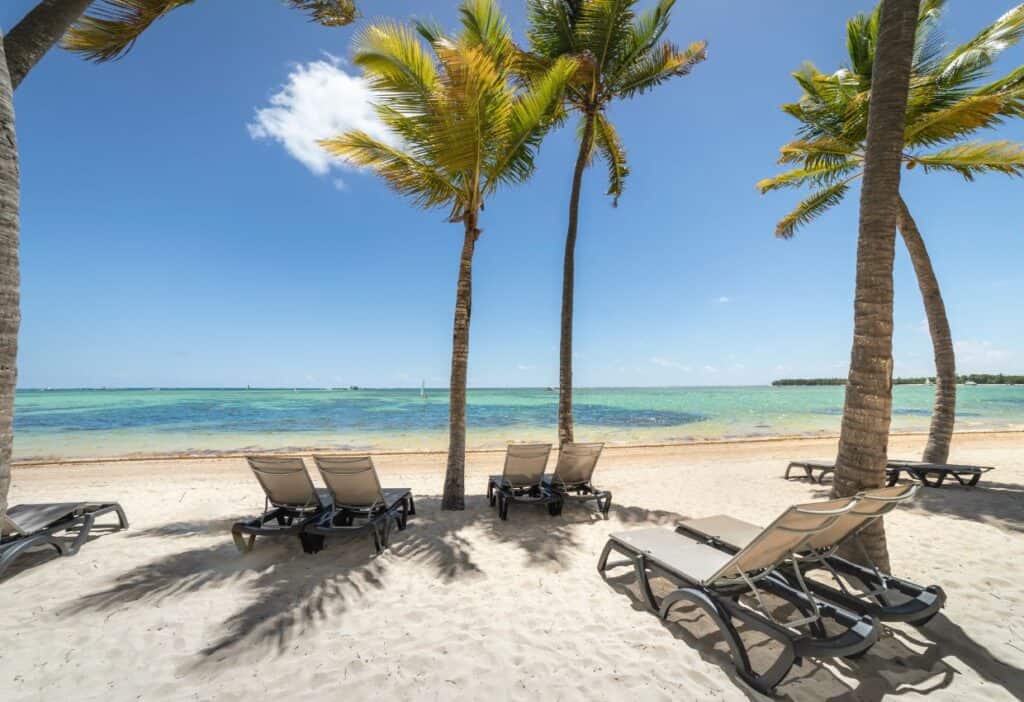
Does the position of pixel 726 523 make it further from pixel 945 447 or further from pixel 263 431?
pixel 263 431

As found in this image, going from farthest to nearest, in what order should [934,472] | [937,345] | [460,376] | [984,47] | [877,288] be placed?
[937,345], [934,472], [984,47], [460,376], [877,288]

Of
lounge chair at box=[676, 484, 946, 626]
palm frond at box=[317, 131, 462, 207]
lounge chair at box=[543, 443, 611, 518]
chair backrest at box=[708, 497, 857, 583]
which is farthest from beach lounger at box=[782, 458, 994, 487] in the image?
palm frond at box=[317, 131, 462, 207]

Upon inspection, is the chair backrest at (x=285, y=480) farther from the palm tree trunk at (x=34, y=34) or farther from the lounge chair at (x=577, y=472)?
the palm tree trunk at (x=34, y=34)

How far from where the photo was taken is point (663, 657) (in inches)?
108

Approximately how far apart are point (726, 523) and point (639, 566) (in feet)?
4.96

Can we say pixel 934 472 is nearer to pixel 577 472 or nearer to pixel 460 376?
pixel 577 472

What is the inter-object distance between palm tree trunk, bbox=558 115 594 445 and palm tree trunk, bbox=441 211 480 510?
97.1 inches

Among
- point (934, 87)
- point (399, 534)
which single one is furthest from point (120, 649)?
point (934, 87)

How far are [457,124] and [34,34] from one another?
175 inches

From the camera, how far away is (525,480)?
6.26m

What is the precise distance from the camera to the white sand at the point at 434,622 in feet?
8.14

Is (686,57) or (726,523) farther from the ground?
(686,57)

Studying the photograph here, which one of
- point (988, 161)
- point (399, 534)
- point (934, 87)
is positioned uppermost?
point (934, 87)

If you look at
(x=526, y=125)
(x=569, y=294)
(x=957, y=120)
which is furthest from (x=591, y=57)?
(x=957, y=120)
